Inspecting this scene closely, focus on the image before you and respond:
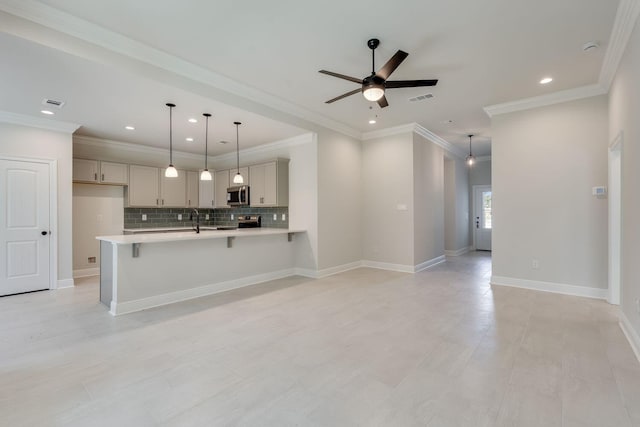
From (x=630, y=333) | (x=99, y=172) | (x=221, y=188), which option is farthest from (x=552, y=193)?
(x=99, y=172)

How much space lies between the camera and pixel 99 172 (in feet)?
19.4

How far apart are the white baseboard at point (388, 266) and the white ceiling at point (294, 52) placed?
10.2ft

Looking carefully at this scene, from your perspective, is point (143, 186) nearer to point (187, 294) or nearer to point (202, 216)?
point (202, 216)

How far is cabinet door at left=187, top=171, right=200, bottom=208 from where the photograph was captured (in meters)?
7.39

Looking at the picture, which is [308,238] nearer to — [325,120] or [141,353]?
[325,120]

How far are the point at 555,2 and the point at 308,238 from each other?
4.50m

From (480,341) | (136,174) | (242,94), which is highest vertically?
(242,94)

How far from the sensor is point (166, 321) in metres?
3.39

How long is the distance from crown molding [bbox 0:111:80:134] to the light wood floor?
269cm

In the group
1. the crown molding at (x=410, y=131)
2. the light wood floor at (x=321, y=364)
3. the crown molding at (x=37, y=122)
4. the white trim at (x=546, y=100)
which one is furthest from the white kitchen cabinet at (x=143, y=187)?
the white trim at (x=546, y=100)

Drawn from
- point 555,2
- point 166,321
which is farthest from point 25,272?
point 555,2

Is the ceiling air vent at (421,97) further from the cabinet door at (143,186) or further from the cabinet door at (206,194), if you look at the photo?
the cabinet door at (143,186)

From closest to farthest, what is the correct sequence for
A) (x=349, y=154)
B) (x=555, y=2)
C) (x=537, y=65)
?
(x=555, y=2) → (x=537, y=65) → (x=349, y=154)

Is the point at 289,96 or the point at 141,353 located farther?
the point at 289,96
